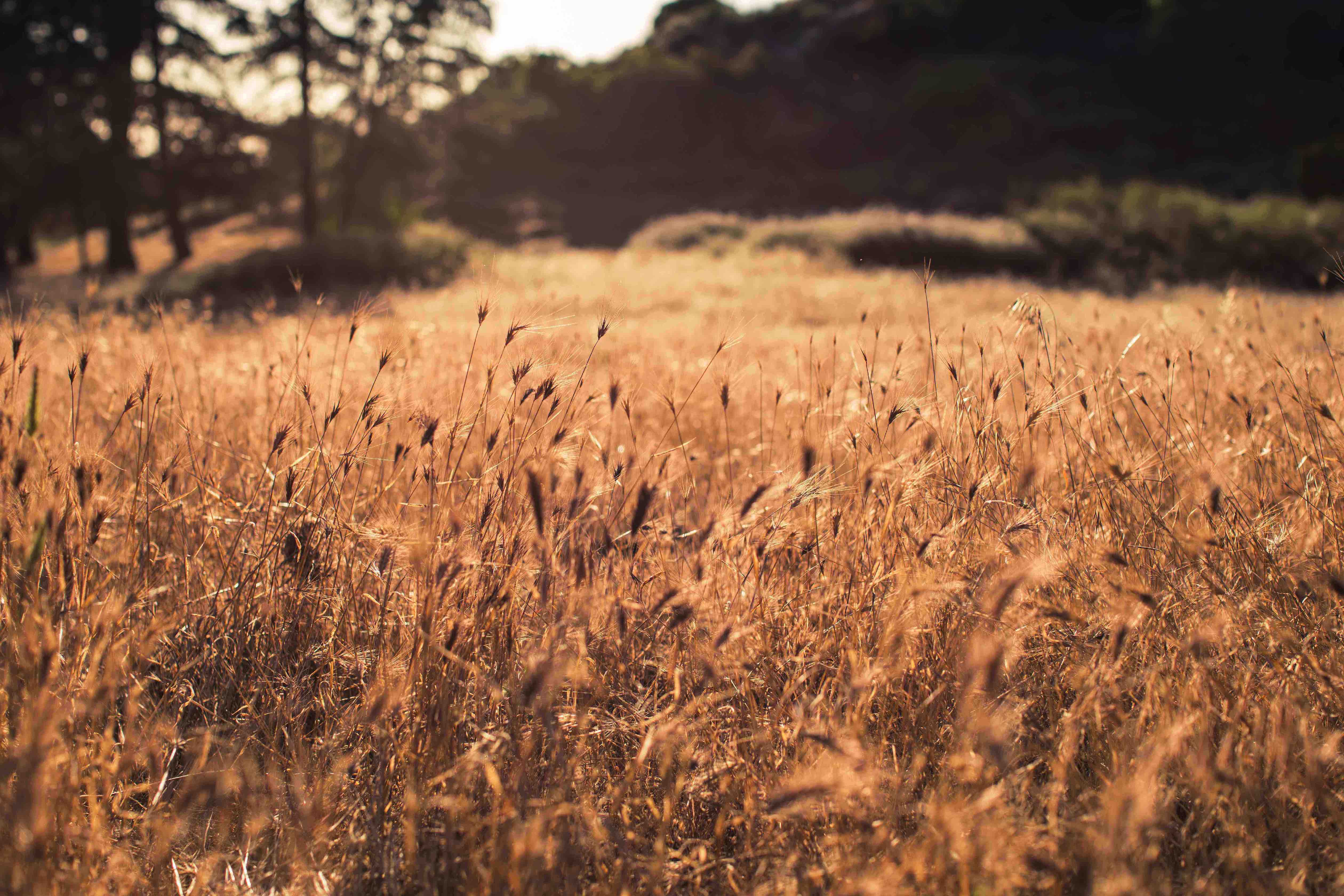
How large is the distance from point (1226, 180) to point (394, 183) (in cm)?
3258

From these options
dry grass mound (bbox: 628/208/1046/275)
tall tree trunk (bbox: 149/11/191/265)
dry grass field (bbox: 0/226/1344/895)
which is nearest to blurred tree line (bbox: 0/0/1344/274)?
tall tree trunk (bbox: 149/11/191/265)

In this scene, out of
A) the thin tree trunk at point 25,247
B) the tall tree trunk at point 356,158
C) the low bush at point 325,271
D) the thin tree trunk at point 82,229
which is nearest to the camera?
the low bush at point 325,271

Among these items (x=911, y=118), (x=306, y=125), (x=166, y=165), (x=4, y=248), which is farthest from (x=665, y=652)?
(x=911, y=118)

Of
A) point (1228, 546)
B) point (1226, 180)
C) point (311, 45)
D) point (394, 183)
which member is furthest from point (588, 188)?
point (1228, 546)

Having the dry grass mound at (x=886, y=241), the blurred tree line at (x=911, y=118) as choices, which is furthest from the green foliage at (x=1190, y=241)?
the blurred tree line at (x=911, y=118)

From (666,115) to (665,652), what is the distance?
3858 cm

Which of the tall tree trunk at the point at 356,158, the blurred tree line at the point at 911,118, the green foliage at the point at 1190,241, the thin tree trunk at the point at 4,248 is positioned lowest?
the green foliage at the point at 1190,241

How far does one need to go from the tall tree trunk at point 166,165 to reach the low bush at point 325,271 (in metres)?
5.00

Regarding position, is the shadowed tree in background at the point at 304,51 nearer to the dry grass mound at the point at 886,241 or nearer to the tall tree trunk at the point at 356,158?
the tall tree trunk at the point at 356,158

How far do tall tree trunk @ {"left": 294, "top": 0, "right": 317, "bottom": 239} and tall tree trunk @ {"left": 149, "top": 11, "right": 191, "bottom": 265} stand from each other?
3.05 m

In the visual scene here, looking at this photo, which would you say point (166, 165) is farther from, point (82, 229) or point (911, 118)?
point (911, 118)

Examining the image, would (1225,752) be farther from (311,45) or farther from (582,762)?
(311,45)

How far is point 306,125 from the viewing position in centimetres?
1895

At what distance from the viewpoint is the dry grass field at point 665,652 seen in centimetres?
120
